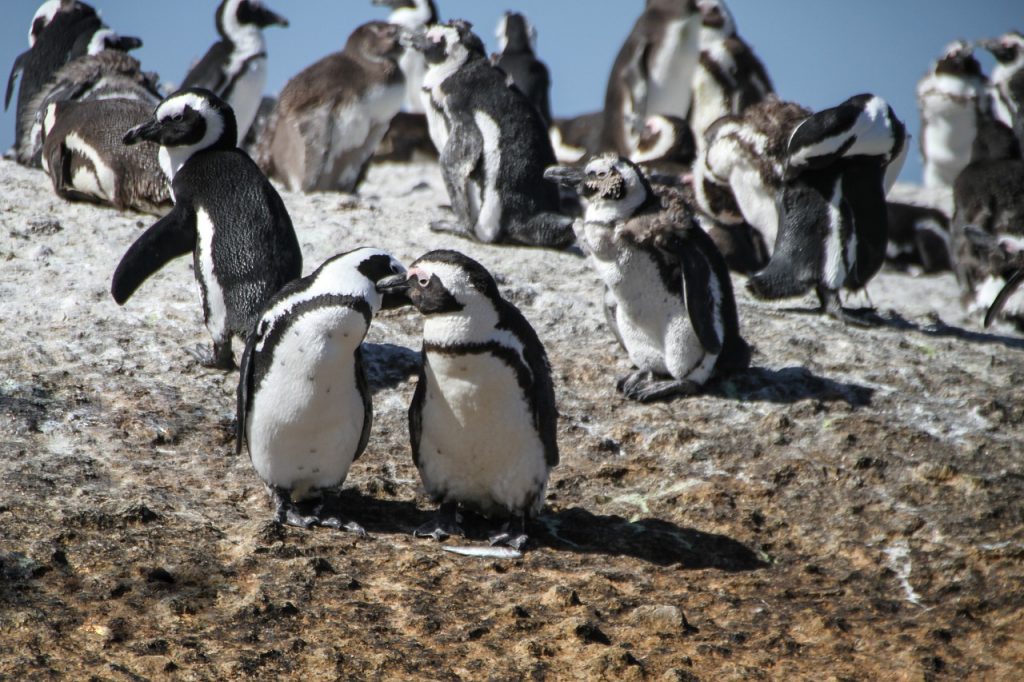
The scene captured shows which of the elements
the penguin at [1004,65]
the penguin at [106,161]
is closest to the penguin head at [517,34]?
the penguin at [1004,65]

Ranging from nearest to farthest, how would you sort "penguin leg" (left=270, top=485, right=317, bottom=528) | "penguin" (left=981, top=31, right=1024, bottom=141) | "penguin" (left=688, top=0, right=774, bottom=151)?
"penguin leg" (left=270, top=485, right=317, bottom=528), "penguin" (left=688, top=0, right=774, bottom=151), "penguin" (left=981, top=31, right=1024, bottom=141)

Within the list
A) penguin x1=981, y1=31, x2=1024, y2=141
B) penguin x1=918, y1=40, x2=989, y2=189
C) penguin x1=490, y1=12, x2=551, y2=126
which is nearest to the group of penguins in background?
penguin x1=981, y1=31, x2=1024, y2=141

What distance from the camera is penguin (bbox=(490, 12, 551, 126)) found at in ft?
47.5

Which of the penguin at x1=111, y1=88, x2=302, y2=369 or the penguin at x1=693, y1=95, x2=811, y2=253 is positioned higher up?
the penguin at x1=693, y1=95, x2=811, y2=253

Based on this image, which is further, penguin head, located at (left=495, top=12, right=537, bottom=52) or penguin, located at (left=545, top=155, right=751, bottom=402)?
penguin head, located at (left=495, top=12, right=537, bottom=52)

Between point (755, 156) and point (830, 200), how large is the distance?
91 cm

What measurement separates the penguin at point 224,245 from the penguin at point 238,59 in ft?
15.6

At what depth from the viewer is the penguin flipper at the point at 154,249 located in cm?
493

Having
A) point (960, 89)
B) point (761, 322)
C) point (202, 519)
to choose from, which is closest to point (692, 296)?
point (761, 322)

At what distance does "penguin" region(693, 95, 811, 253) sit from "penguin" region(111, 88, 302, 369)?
127 inches

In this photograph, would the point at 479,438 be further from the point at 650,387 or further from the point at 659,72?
the point at 659,72

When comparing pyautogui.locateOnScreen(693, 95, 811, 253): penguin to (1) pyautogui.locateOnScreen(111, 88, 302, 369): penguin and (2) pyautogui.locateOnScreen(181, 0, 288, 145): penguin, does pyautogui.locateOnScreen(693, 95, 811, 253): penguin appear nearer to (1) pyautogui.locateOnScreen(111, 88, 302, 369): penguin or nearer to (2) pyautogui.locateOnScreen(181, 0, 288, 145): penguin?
(1) pyautogui.locateOnScreen(111, 88, 302, 369): penguin

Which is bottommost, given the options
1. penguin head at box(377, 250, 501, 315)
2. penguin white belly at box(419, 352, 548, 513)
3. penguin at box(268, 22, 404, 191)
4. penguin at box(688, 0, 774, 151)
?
penguin white belly at box(419, 352, 548, 513)

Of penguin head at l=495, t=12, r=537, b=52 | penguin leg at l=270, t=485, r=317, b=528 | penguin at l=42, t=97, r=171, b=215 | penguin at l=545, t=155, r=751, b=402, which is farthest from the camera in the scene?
penguin head at l=495, t=12, r=537, b=52
